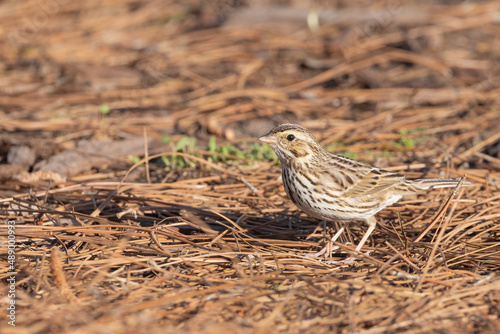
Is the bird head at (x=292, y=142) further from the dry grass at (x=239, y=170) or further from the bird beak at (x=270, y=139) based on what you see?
the dry grass at (x=239, y=170)

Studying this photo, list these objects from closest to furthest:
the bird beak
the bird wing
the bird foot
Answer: the bird foot → the bird wing → the bird beak

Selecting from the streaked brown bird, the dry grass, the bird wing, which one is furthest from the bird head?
the dry grass

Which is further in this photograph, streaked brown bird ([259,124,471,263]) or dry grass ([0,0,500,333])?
streaked brown bird ([259,124,471,263])

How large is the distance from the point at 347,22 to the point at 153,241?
7.12m

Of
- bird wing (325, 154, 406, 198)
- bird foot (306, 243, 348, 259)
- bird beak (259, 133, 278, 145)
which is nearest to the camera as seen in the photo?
bird foot (306, 243, 348, 259)

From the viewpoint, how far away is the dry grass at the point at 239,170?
354 centimetres

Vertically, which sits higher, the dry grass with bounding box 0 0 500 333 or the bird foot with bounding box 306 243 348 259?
the dry grass with bounding box 0 0 500 333

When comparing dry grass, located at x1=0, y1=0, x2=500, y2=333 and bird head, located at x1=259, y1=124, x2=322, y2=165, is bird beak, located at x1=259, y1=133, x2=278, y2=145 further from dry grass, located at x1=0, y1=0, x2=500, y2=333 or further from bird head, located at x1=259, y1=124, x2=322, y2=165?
dry grass, located at x1=0, y1=0, x2=500, y2=333

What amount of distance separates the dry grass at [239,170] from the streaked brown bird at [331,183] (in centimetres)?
25

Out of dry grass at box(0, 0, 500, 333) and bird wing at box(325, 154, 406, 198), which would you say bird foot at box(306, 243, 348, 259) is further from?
bird wing at box(325, 154, 406, 198)

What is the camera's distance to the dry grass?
3537 millimetres

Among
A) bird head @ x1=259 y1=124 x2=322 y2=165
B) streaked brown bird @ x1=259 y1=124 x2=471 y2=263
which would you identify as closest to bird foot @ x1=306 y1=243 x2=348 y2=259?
streaked brown bird @ x1=259 y1=124 x2=471 y2=263

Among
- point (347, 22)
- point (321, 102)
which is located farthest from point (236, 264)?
point (347, 22)

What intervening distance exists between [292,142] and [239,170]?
1.42 meters
